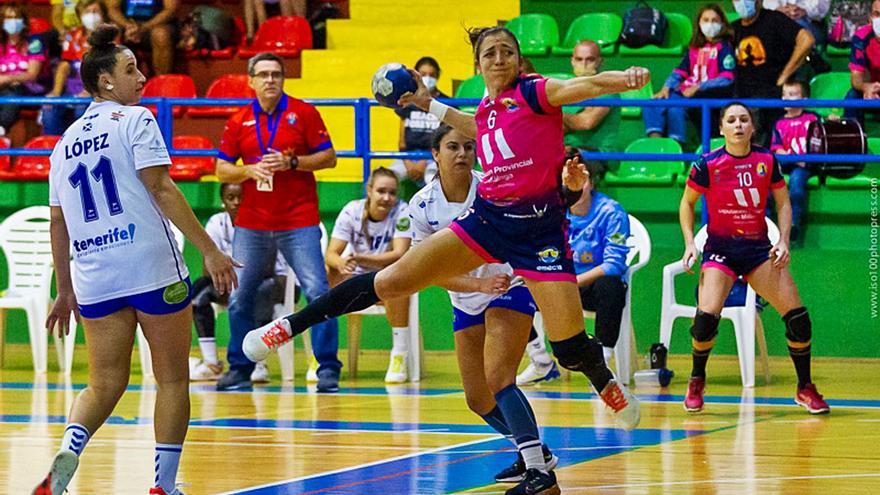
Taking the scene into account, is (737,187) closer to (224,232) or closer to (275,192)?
(275,192)

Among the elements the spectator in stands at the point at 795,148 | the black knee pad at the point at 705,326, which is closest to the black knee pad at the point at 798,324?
the black knee pad at the point at 705,326

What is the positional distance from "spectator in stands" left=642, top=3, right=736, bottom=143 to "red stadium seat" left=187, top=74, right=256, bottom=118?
4043mm

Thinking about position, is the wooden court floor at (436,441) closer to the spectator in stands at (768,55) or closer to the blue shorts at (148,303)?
the blue shorts at (148,303)

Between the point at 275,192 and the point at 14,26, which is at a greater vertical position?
the point at 14,26

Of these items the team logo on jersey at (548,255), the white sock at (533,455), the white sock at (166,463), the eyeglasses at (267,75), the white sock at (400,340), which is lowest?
Result: the white sock at (400,340)

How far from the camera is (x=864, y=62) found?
13086 mm

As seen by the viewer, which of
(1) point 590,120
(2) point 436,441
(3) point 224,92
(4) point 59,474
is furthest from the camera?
(3) point 224,92

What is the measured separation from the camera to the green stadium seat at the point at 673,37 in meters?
14.5

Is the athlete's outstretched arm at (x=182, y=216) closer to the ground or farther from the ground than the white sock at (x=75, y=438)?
farther from the ground

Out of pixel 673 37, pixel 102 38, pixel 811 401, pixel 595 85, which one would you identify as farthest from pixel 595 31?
pixel 102 38

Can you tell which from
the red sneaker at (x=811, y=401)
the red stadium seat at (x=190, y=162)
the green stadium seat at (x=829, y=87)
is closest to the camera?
the red sneaker at (x=811, y=401)

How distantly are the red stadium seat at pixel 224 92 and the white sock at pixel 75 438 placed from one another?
30.8ft

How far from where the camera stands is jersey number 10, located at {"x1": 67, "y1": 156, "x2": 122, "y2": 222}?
585 centimetres

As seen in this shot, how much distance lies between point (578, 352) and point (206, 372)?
6.13 metres
